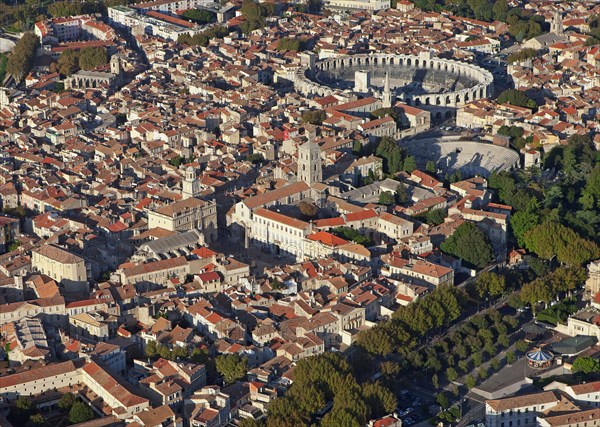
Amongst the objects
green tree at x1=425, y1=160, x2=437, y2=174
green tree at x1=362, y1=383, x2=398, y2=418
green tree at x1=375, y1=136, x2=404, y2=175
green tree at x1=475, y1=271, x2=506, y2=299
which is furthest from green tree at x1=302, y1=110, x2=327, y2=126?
green tree at x1=362, y1=383, x2=398, y2=418

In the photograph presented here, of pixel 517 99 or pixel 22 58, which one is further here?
pixel 22 58

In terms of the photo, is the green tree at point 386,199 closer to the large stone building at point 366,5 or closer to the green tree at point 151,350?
the green tree at point 151,350

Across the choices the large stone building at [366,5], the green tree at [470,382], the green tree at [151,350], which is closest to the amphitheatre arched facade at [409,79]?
the large stone building at [366,5]

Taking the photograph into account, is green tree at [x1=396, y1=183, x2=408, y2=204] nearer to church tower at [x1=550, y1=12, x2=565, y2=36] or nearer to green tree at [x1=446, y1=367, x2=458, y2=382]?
green tree at [x1=446, y1=367, x2=458, y2=382]

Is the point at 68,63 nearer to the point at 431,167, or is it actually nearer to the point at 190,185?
the point at 190,185

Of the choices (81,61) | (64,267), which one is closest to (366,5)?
(81,61)

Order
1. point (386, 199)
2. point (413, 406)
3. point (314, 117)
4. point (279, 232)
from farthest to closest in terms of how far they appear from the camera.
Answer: point (314, 117) → point (386, 199) → point (279, 232) → point (413, 406)
